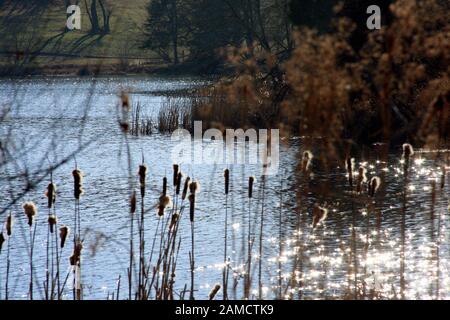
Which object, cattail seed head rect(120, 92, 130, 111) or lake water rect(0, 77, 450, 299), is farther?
lake water rect(0, 77, 450, 299)

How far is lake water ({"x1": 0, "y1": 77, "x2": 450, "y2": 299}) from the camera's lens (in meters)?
7.61

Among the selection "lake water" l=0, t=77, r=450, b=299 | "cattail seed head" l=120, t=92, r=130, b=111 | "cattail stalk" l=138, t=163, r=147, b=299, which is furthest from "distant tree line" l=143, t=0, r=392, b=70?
"cattail seed head" l=120, t=92, r=130, b=111

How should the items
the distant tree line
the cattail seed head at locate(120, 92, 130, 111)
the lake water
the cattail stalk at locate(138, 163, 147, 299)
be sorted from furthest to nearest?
the distant tree line < the lake water < the cattail stalk at locate(138, 163, 147, 299) < the cattail seed head at locate(120, 92, 130, 111)

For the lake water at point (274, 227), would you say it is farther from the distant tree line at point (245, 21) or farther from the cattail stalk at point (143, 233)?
the distant tree line at point (245, 21)

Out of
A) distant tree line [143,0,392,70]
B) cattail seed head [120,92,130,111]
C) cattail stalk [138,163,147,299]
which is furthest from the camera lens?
distant tree line [143,0,392,70]

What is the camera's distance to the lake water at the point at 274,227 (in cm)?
761

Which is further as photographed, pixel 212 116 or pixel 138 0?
pixel 138 0

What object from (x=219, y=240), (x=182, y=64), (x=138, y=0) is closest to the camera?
(x=219, y=240)

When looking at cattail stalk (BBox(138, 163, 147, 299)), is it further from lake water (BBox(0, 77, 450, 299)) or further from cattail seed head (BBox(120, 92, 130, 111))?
cattail seed head (BBox(120, 92, 130, 111))

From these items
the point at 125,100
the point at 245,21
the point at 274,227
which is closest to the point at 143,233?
the point at 125,100

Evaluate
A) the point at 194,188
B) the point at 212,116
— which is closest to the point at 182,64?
the point at 212,116
